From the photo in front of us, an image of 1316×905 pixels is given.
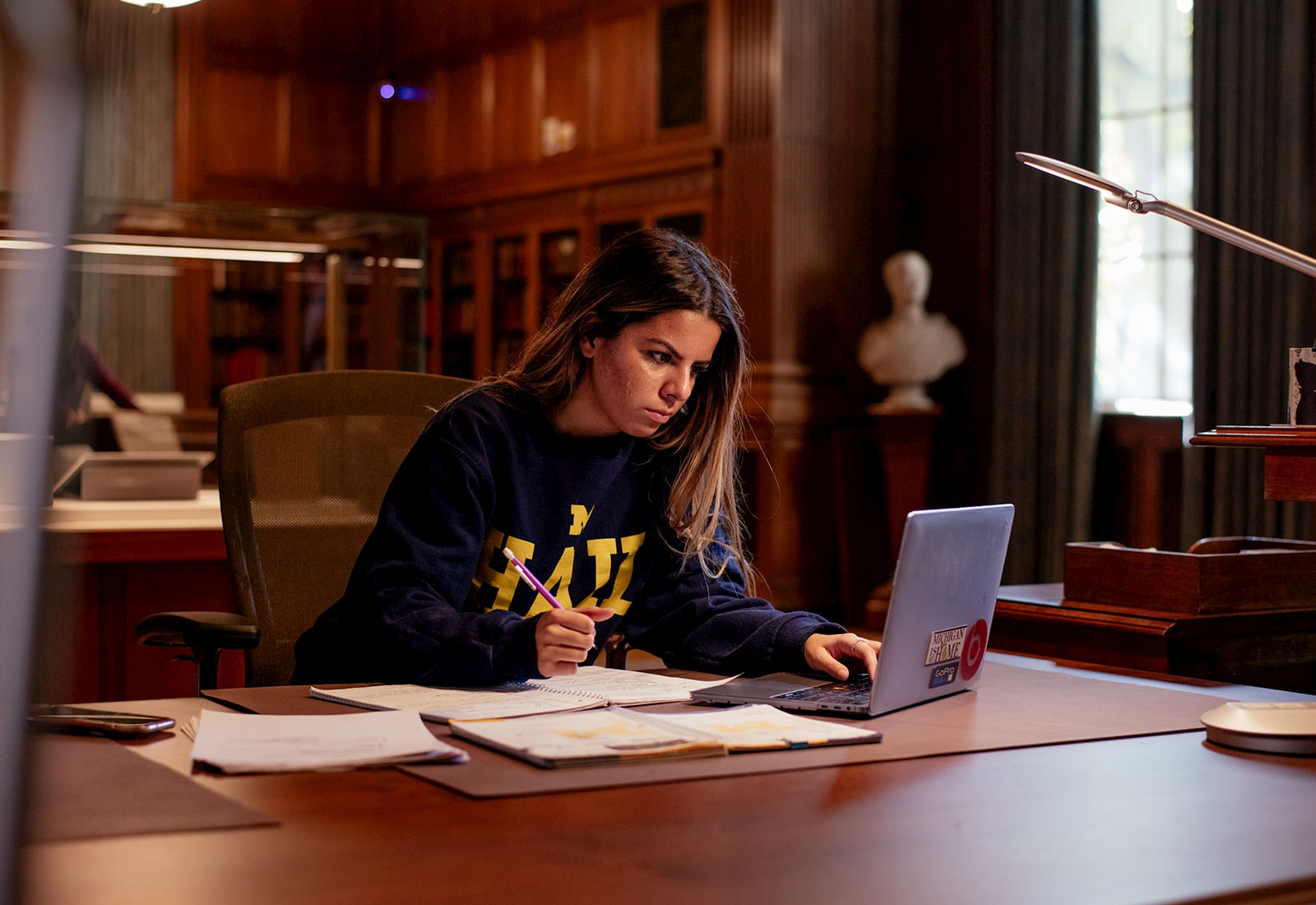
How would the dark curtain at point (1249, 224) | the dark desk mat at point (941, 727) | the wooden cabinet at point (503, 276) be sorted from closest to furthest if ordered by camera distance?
the dark desk mat at point (941, 727)
the dark curtain at point (1249, 224)
the wooden cabinet at point (503, 276)

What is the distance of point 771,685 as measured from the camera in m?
1.44

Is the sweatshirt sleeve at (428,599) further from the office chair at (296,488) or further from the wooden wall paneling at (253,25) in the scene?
the wooden wall paneling at (253,25)

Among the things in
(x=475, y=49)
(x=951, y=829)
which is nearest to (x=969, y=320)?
(x=475, y=49)

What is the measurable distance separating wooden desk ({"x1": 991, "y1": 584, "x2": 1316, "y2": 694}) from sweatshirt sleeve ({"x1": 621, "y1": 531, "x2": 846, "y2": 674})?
1.42 ft

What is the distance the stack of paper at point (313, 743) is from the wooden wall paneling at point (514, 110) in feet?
19.5

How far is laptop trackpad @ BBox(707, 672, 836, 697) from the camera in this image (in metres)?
1.38

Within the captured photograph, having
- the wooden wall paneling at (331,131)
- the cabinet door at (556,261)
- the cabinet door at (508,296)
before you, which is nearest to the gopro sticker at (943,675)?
the cabinet door at (556,261)

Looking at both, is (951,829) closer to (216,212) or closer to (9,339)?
(9,339)

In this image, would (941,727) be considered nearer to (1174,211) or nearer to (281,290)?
(1174,211)

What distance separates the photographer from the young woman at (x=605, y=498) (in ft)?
4.98

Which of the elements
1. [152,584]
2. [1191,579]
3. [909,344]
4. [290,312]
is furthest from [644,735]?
[909,344]

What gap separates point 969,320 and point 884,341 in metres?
0.54

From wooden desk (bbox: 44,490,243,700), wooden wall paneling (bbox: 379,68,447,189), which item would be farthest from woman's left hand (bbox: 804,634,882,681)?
wooden wall paneling (bbox: 379,68,447,189)

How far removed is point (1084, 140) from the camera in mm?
4926
